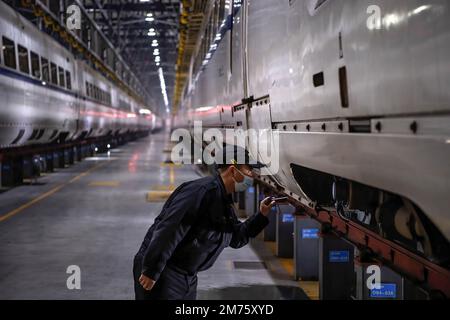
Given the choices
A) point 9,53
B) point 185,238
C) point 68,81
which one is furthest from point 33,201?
point 185,238

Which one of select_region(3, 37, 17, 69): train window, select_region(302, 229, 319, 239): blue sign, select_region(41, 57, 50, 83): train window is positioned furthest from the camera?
select_region(41, 57, 50, 83): train window

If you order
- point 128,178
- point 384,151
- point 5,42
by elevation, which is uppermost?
point 5,42

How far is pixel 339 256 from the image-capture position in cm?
702

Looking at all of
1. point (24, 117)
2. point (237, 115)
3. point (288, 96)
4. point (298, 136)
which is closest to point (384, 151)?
point (298, 136)

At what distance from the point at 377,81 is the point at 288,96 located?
75.3 inches

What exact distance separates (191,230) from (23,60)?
38.4ft

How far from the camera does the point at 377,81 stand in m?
2.87

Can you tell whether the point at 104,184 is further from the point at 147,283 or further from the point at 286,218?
the point at 147,283

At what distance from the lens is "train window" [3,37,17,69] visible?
13346mm

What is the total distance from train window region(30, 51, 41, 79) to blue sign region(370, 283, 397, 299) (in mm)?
11983

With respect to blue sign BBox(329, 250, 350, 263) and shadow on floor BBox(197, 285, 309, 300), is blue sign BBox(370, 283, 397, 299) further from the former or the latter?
shadow on floor BBox(197, 285, 309, 300)

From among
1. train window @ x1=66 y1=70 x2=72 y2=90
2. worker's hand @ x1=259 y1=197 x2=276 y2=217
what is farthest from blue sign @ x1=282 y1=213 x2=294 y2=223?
train window @ x1=66 y1=70 x2=72 y2=90
